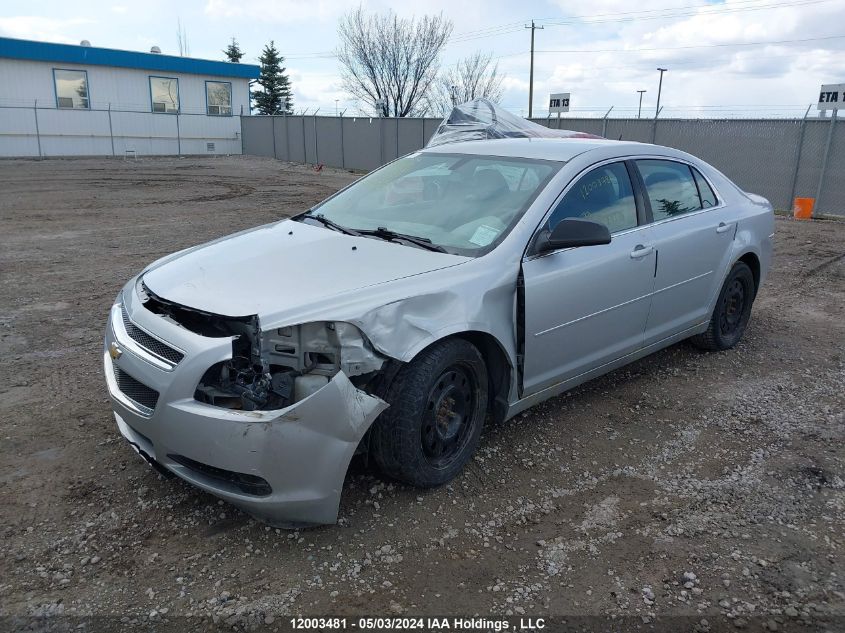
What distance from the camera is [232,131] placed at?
3722 centimetres

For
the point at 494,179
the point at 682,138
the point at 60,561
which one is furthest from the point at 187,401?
the point at 682,138

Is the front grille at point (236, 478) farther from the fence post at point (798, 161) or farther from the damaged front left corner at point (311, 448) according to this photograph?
the fence post at point (798, 161)

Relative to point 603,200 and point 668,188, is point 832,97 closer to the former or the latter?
point 668,188

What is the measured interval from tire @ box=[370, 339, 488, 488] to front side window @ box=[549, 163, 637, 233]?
101 centimetres

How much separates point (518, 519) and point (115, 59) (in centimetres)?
3587

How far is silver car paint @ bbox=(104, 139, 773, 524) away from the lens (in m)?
2.76

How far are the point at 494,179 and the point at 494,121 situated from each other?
16.2 feet

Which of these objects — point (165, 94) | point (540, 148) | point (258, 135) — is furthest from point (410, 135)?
point (540, 148)

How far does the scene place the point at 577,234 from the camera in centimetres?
349

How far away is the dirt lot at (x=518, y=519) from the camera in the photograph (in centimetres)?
265

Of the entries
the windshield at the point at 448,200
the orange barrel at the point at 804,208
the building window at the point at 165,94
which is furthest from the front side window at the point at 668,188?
the building window at the point at 165,94

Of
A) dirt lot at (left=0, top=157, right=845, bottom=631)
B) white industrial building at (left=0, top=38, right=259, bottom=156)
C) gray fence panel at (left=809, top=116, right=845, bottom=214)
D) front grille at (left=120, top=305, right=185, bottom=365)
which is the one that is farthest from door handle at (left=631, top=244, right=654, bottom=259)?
white industrial building at (left=0, top=38, right=259, bottom=156)

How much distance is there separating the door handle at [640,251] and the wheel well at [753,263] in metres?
1.57

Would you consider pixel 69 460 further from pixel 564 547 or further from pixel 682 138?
pixel 682 138
